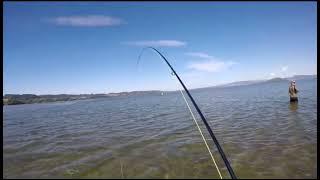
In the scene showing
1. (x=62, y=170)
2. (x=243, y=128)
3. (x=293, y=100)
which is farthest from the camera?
(x=293, y=100)

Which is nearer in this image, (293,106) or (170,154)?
(170,154)

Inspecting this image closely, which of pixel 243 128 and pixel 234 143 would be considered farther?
pixel 243 128

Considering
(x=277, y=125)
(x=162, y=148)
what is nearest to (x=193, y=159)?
(x=162, y=148)

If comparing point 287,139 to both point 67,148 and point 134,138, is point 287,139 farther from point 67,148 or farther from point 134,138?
point 67,148

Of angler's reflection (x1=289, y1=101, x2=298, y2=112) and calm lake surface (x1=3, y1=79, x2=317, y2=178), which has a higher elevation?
angler's reflection (x1=289, y1=101, x2=298, y2=112)

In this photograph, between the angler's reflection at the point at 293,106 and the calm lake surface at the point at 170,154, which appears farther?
the angler's reflection at the point at 293,106

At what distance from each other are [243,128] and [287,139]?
3.60 m

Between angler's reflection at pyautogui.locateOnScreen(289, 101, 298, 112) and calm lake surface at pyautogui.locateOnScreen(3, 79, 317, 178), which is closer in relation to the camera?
calm lake surface at pyautogui.locateOnScreen(3, 79, 317, 178)

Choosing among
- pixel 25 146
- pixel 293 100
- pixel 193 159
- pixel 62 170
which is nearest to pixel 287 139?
pixel 193 159

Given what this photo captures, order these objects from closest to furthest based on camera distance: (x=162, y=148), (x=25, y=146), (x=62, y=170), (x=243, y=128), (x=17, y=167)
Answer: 1. (x=62, y=170)
2. (x=17, y=167)
3. (x=162, y=148)
4. (x=25, y=146)
5. (x=243, y=128)

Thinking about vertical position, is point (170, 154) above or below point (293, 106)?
below

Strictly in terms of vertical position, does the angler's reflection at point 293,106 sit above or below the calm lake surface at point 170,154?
above

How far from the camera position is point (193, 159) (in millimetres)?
10070

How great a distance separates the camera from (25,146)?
47.9ft
